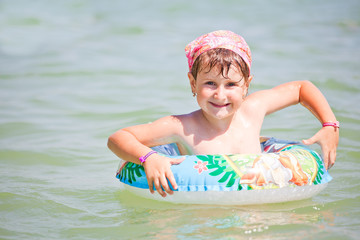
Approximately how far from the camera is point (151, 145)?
12.2 ft

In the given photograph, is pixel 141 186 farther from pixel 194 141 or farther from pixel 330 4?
pixel 330 4

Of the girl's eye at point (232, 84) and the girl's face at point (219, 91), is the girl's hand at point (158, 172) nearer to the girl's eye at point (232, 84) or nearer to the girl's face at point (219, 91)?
the girl's face at point (219, 91)

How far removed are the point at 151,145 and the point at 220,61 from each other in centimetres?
79

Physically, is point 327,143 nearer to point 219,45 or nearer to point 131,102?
point 219,45

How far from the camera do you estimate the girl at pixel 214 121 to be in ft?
11.5

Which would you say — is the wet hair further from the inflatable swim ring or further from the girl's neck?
the inflatable swim ring

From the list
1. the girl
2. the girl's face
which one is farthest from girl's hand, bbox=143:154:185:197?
the girl's face

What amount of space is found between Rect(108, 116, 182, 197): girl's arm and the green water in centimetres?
28

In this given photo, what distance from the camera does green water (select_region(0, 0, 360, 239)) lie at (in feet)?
11.0

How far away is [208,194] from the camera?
3.43m

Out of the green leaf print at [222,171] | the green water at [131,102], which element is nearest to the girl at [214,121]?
A: the green leaf print at [222,171]

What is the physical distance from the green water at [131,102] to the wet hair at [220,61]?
98cm

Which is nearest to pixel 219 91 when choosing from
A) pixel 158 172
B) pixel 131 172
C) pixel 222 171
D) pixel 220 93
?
pixel 220 93

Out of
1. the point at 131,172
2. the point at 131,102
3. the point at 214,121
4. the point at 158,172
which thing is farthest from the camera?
the point at 131,102
